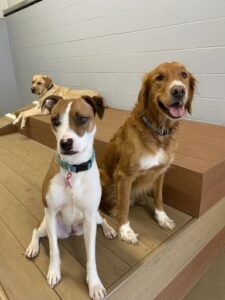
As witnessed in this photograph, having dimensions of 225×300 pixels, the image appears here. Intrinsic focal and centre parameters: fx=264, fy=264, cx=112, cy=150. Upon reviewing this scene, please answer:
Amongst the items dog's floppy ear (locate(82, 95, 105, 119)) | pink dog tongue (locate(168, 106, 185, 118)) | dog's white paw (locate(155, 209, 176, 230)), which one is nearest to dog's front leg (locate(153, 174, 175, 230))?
dog's white paw (locate(155, 209, 176, 230))

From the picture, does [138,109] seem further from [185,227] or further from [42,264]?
[42,264]

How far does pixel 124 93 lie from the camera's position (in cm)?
320

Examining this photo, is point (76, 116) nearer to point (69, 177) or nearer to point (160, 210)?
point (69, 177)

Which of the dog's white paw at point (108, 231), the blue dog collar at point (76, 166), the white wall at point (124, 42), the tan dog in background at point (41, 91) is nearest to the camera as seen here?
the blue dog collar at point (76, 166)

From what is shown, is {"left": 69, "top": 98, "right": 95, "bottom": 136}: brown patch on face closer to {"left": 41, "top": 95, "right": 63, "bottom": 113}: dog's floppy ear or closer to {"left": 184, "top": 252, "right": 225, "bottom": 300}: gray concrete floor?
{"left": 41, "top": 95, "right": 63, "bottom": 113}: dog's floppy ear

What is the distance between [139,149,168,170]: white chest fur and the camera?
1434 millimetres

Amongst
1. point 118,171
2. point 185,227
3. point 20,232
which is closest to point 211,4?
point 118,171

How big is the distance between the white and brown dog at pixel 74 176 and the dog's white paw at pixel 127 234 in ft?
1.10

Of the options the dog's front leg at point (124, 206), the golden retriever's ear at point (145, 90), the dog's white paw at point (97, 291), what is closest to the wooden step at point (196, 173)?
the dog's front leg at point (124, 206)

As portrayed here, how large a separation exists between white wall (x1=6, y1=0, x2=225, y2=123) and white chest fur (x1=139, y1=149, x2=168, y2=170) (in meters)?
1.17

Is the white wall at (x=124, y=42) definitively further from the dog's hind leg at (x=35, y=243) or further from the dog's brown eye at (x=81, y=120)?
the dog's hind leg at (x=35, y=243)

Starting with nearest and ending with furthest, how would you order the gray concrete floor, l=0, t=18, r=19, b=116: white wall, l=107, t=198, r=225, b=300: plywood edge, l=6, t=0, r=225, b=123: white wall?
l=107, t=198, r=225, b=300: plywood edge
the gray concrete floor
l=6, t=0, r=225, b=123: white wall
l=0, t=18, r=19, b=116: white wall

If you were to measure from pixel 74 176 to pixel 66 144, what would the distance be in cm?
19

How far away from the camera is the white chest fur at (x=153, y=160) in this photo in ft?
4.70
